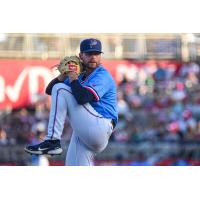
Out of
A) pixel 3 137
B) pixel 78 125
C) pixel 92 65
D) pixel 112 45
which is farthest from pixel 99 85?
pixel 3 137

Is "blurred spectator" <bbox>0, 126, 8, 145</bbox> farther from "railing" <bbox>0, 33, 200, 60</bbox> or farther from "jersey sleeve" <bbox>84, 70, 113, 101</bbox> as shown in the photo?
"jersey sleeve" <bbox>84, 70, 113, 101</bbox>

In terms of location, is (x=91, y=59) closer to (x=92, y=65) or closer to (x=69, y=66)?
(x=92, y=65)

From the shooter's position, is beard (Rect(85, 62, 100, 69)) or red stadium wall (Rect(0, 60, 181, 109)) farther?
red stadium wall (Rect(0, 60, 181, 109))

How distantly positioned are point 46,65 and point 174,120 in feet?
9.13

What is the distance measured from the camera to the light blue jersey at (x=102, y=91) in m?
5.19

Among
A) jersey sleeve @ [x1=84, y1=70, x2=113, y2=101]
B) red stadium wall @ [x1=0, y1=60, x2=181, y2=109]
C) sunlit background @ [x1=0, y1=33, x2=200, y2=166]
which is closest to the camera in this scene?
jersey sleeve @ [x1=84, y1=70, x2=113, y2=101]

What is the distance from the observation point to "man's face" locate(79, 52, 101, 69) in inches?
208

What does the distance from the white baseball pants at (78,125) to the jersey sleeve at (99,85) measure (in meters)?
0.11

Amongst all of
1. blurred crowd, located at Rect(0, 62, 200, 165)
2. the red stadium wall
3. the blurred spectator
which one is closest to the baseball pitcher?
blurred crowd, located at Rect(0, 62, 200, 165)

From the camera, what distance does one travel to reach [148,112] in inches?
526

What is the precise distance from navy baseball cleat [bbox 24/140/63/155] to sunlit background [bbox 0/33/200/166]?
731 centimetres
